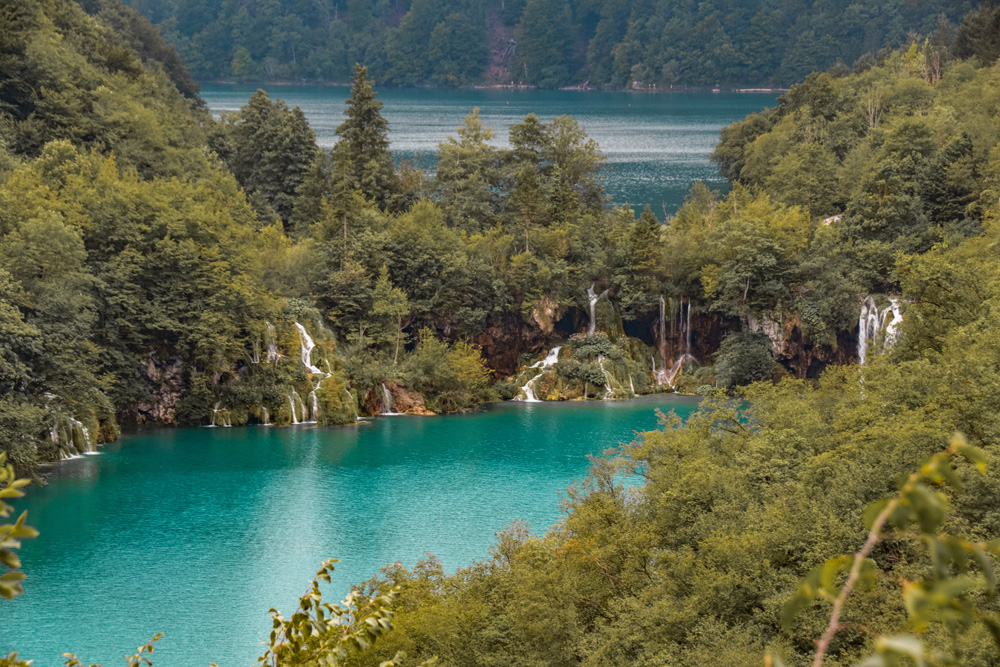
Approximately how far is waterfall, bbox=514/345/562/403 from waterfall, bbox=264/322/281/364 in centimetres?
1148

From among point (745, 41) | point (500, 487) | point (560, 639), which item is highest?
point (745, 41)

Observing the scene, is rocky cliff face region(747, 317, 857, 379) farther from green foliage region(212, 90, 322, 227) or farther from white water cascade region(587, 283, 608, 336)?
green foliage region(212, 90, 322, 227)

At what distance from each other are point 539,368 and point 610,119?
86.8 m

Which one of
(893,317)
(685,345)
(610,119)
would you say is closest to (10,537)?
(893,317)

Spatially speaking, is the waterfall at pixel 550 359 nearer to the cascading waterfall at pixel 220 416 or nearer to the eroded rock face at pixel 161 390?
the cascading waterfall at pixel 220 416

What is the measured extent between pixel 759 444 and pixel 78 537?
19.1m

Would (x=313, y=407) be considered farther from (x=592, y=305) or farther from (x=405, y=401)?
(x=592, y=305)

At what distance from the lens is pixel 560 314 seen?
161ft

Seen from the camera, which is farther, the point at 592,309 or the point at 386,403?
the point at 592,309

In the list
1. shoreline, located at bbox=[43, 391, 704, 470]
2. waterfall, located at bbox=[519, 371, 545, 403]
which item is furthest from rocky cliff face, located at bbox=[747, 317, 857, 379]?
waterfall, located at bbox=[519, 371, 545, 403]

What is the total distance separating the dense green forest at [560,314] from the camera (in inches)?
749

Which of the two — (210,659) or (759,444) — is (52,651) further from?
(759,444)

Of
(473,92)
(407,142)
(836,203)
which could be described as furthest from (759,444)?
(473,92)

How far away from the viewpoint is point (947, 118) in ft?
166
